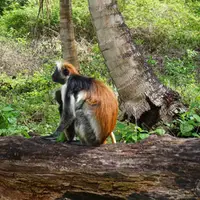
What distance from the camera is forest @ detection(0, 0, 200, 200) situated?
499 centimetres

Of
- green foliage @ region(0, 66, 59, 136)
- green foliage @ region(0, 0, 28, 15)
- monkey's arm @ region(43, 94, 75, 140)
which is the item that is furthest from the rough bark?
green foliage @ region(0, 0, 28, 15)

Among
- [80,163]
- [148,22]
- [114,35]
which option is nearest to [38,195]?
[80,163]

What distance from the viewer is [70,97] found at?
6.36 m

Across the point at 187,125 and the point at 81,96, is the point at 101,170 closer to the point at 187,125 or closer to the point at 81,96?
the point at 81,96

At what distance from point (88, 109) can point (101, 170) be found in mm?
1316

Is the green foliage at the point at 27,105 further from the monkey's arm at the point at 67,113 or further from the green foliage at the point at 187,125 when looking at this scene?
the green foliage at the point at 187,125

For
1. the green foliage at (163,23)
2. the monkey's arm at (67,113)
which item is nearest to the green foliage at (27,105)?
the monkey's arm at (67,113)

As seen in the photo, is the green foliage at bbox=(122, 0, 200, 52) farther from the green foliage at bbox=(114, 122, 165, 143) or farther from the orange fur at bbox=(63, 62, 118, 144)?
the orange fur at bbox=(63, 62, 118, 144)

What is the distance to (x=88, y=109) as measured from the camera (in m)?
6.23

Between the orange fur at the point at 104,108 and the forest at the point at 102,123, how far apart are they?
15 millimetres

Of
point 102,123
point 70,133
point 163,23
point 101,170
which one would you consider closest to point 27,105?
point 70,133

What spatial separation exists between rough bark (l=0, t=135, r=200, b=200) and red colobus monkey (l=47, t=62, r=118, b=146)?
0.69 meters

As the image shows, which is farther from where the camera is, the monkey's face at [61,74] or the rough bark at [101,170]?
the monkey's face at [61,74]

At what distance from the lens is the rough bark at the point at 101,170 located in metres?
4.82
